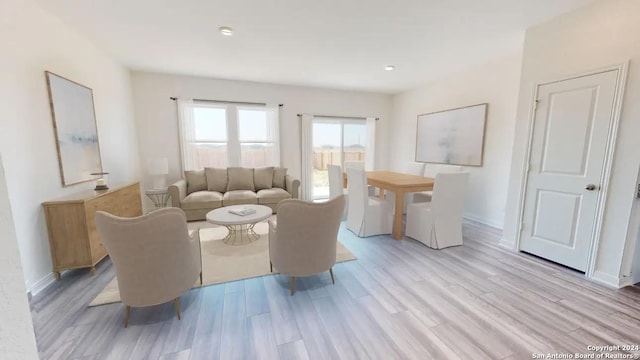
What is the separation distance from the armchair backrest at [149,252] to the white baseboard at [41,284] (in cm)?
107

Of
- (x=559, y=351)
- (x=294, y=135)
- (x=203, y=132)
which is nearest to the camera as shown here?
(x=559, y=351)

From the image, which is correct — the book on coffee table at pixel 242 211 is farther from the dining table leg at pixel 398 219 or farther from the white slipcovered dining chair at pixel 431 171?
the white slipcovered dining chair at pixel 431 171

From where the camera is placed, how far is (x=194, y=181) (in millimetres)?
4402

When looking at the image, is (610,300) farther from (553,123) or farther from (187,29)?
(187,29)

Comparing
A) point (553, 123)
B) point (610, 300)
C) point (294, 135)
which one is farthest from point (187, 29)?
point (610, 300)

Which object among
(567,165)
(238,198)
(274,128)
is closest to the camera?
(567,165)

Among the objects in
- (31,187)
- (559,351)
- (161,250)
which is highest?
(31,187)

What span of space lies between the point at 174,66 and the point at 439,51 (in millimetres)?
3927

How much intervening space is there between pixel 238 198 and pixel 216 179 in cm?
74

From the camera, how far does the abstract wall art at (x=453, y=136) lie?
394cm

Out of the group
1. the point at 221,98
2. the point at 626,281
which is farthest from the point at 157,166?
the point at 626,281

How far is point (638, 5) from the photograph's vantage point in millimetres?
1993

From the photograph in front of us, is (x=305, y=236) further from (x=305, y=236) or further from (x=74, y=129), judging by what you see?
(x=74, y=129)

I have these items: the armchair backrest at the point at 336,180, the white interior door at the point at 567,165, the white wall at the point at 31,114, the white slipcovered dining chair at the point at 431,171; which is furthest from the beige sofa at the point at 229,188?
the white interior door at the point at 567,165
